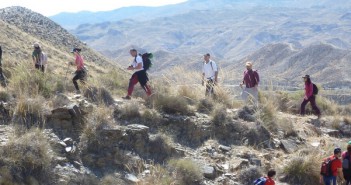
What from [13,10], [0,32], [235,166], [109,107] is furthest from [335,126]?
[13,10]

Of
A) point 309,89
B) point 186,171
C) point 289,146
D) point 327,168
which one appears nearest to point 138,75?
point 186,171

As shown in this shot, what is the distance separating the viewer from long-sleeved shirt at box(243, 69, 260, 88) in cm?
1209

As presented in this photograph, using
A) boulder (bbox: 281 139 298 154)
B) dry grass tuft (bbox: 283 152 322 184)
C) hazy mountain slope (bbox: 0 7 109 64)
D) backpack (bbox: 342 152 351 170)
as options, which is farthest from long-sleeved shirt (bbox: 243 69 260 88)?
hazy mountain slope (bbox: 0 7 109 64)

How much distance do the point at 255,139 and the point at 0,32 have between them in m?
41.6

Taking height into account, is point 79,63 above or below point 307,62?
above

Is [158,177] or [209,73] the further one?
[209,73]

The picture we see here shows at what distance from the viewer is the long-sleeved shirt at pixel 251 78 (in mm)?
12094

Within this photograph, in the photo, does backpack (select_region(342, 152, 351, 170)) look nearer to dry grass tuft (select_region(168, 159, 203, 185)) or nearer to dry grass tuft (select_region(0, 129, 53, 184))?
dry grass tuft (select_region(168, 159, 203, 185))

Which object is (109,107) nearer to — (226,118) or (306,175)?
(226,118)

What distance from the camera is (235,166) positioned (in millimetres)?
9102

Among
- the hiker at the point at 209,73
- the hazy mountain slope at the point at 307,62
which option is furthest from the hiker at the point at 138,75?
the hazy mountain slope at the point at 307,62

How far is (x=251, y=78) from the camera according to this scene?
39.8 feet

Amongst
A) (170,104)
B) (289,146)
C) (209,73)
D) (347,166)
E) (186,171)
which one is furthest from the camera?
(209,73)

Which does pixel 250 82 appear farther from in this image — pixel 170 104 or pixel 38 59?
pixel 38 59
